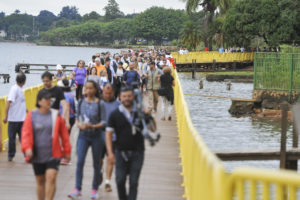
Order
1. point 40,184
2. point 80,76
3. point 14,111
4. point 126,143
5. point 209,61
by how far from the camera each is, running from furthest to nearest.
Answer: point 209,61, point 80,76, point 14,111, point 40,184, point 126,143


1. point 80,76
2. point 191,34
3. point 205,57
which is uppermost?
point 191,34

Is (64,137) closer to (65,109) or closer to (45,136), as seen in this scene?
(45,136)

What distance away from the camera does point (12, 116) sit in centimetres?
1225

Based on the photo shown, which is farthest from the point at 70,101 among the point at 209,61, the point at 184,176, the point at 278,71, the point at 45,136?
the point at 209,61

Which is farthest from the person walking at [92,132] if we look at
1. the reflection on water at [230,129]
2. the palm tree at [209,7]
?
the palm tree at [209,7]

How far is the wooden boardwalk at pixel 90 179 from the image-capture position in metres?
9.91

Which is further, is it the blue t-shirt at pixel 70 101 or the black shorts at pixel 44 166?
the blue t-shirt at pixel 70 101

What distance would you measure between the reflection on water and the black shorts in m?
Answer: 9.53

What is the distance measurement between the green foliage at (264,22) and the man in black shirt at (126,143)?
50.2m

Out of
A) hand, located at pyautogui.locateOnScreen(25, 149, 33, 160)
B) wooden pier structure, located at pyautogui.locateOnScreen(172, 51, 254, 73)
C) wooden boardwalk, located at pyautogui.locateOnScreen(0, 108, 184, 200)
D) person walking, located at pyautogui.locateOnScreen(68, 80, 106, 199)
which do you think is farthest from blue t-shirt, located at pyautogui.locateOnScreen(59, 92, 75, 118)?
wooden pier structure, located at pyautogui.locateOnScreen(172, 51, 254, 73)

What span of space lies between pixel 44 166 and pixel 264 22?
2235 inches

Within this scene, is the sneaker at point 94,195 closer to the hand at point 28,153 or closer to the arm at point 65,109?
the hand at point 28,153

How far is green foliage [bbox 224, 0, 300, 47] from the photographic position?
58562 mm

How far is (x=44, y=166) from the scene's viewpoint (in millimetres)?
7992
